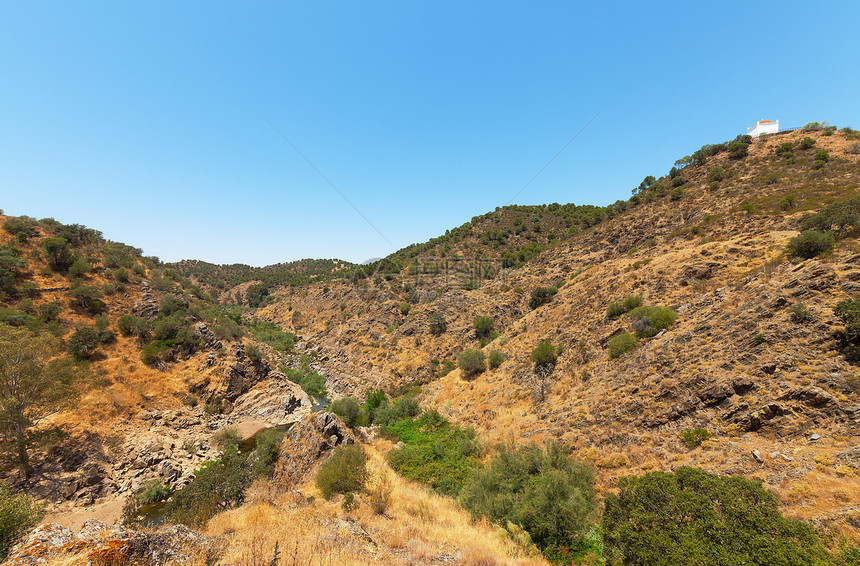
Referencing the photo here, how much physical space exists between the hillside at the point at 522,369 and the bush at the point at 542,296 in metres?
0.14

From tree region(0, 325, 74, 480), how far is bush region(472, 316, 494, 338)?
30766 mm

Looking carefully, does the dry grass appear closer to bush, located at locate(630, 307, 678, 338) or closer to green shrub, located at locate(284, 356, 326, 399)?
bush, located at locate(630, 307, 678, 338)

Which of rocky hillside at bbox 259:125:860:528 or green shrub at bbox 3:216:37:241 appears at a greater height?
green shrub at bbox 3:216:37:241

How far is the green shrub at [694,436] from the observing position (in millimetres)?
9437

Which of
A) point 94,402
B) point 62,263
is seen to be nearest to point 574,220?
point 94,402

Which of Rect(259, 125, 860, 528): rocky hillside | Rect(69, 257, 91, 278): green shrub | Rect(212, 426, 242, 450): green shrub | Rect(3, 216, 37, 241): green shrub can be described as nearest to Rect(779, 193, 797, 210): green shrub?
Rect(259, 125, 860, 528): rocky hillside

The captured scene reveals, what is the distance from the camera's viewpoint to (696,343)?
12273 mm

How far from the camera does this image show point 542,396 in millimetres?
17094

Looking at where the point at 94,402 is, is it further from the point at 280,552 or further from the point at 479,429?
the point at 479,429

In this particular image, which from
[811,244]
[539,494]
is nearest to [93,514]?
[539,494]

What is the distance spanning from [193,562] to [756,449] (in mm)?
13938

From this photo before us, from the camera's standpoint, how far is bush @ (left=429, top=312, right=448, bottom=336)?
33469 millimetres

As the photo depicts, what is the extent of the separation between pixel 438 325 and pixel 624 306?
19802 millimetres

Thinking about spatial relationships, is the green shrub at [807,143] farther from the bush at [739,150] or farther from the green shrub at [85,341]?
the green shrub at [85,341]
